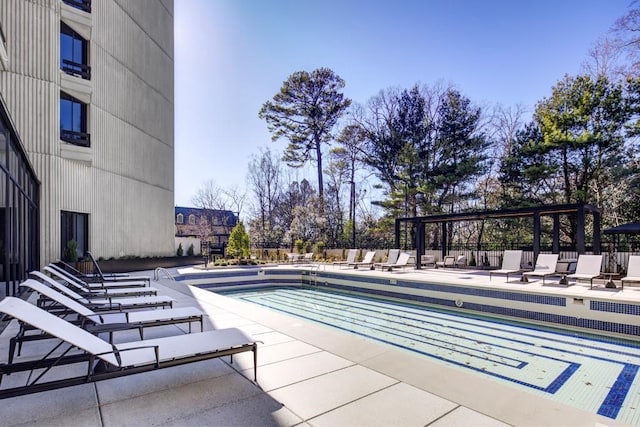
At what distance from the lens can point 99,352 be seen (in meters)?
2.40

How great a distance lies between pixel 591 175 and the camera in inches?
675

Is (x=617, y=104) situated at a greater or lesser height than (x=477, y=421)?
greater

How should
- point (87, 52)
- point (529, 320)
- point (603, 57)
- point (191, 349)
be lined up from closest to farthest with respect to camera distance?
point (191, 349)
point (529, 320)
point (87, 52)
point (603, 57)

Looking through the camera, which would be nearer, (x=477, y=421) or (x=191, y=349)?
(x=477, y=421)

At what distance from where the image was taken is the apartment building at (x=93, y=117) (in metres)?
10.6

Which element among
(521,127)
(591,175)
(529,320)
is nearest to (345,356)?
(529,320)

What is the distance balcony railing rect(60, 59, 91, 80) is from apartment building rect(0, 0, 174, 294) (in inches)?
1.3

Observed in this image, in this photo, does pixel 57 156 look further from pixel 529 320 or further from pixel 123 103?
pixel 529 320

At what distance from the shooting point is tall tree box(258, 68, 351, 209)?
24.3m

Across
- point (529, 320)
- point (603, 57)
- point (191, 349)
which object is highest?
point (603, 57)

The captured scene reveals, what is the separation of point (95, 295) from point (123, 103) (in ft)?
35.9

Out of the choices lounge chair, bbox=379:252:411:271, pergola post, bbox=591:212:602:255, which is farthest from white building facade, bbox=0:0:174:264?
pergola post, bbox=591:212:602:255

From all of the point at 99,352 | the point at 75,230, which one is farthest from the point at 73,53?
the point at 99,352

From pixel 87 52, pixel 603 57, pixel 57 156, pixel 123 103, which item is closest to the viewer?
pixel 57 156
